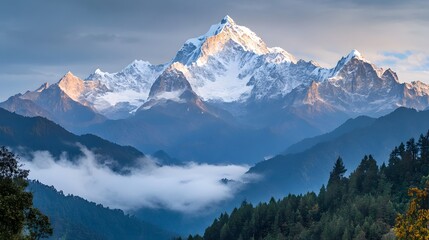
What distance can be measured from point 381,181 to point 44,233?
145 meters

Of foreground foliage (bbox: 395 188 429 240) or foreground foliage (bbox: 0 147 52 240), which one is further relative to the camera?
foreground foliage (bbox: 0 147 52 240)

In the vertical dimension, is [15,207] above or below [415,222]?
below

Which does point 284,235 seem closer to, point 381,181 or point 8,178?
point 381,181

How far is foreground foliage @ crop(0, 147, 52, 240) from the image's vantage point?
62750mm

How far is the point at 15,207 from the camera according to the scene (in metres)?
63.5

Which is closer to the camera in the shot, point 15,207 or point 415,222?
point 15,207

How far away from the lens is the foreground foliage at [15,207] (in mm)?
62750

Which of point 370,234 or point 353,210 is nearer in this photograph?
point 370,234

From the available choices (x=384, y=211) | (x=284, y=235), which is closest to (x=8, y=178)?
(x=384, y=211)

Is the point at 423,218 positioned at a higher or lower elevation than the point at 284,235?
lower

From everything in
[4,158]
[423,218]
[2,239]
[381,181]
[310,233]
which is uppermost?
[381,181]

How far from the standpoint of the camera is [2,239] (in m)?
61.8

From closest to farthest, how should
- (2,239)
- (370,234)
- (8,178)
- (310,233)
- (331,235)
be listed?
(2,239) < (8,178) < (370,234) < (331,235) < (310,233)

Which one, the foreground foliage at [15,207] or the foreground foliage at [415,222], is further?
the foreground foliage at [15,207]
